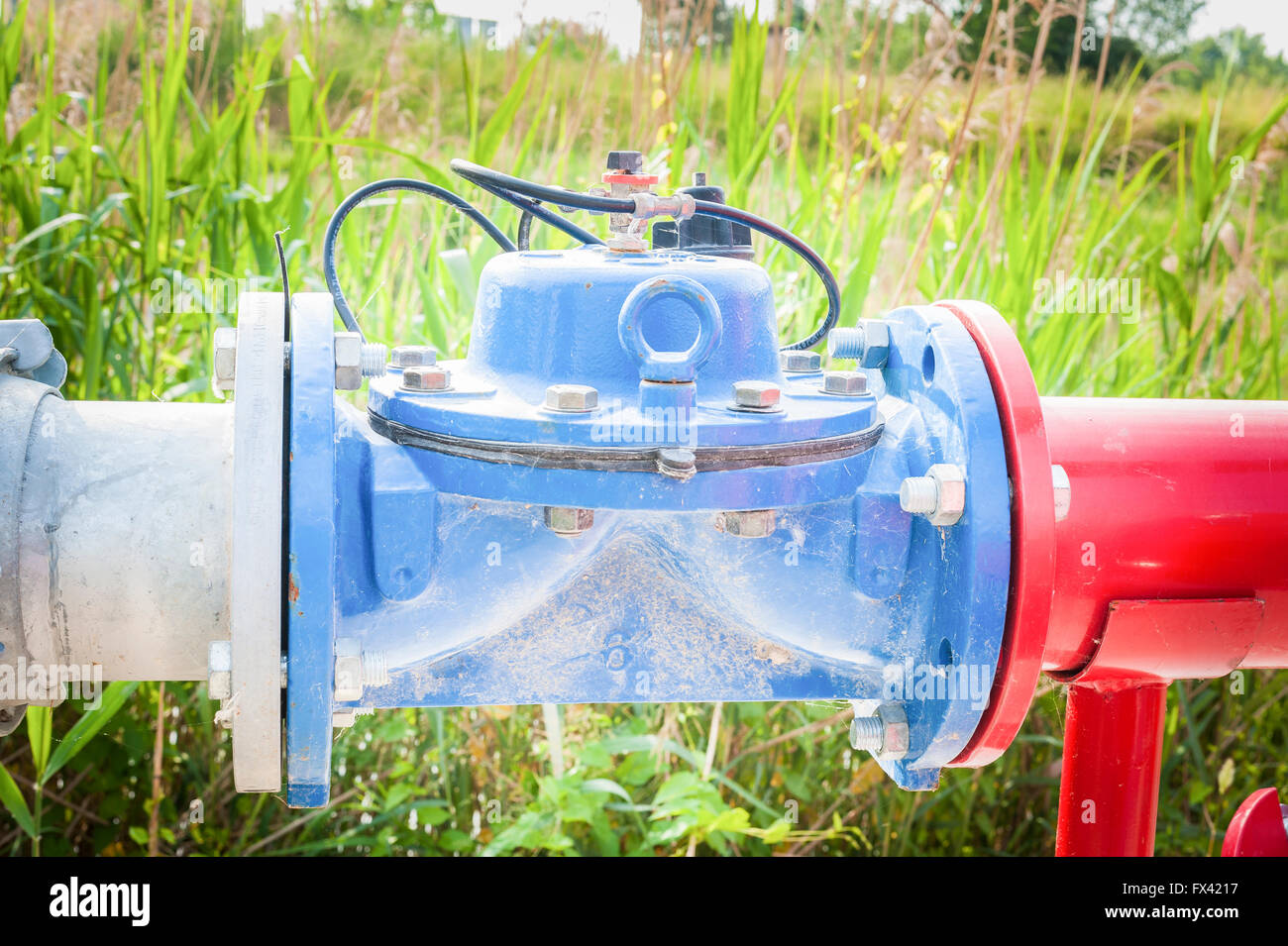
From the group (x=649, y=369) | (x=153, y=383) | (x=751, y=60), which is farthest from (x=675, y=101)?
(x=649, y=369)

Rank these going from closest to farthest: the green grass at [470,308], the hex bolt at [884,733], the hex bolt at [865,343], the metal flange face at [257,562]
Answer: the metal flange face at [257,562] → the hex bolt at [884,733] → the hex bolt at [865,343] → the green grass at [470,308]

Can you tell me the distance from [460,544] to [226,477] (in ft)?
0.65

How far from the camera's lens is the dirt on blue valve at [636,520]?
899mm

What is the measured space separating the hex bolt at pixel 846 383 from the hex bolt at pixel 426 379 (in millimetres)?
343

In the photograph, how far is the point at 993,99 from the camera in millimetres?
2656

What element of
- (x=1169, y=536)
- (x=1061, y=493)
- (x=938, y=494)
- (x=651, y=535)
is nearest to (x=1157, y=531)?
(x=1169, y=536)

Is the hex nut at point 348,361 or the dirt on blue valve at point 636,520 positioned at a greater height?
the hex nut at point 348,361

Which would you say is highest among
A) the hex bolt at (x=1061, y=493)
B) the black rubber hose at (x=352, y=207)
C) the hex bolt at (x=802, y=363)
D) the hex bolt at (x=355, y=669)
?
the black rubber hose at (x=352, y=207)

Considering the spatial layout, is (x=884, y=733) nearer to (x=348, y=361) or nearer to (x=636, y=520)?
(x=636, y=520)

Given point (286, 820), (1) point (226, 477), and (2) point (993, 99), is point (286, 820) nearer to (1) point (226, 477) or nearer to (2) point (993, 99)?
(1) point (226, 477)

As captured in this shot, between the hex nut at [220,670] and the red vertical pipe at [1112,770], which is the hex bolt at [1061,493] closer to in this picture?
the red vertical pipe at [1112,770]

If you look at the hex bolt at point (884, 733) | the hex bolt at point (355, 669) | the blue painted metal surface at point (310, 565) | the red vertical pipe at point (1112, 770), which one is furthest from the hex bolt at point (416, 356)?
the red vertical pipe at point (1112, 770)

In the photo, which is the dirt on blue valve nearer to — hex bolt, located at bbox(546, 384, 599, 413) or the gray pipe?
hex bolt, located at bbox(546, 384, 599, 413)

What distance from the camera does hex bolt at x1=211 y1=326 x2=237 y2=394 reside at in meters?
0.93
